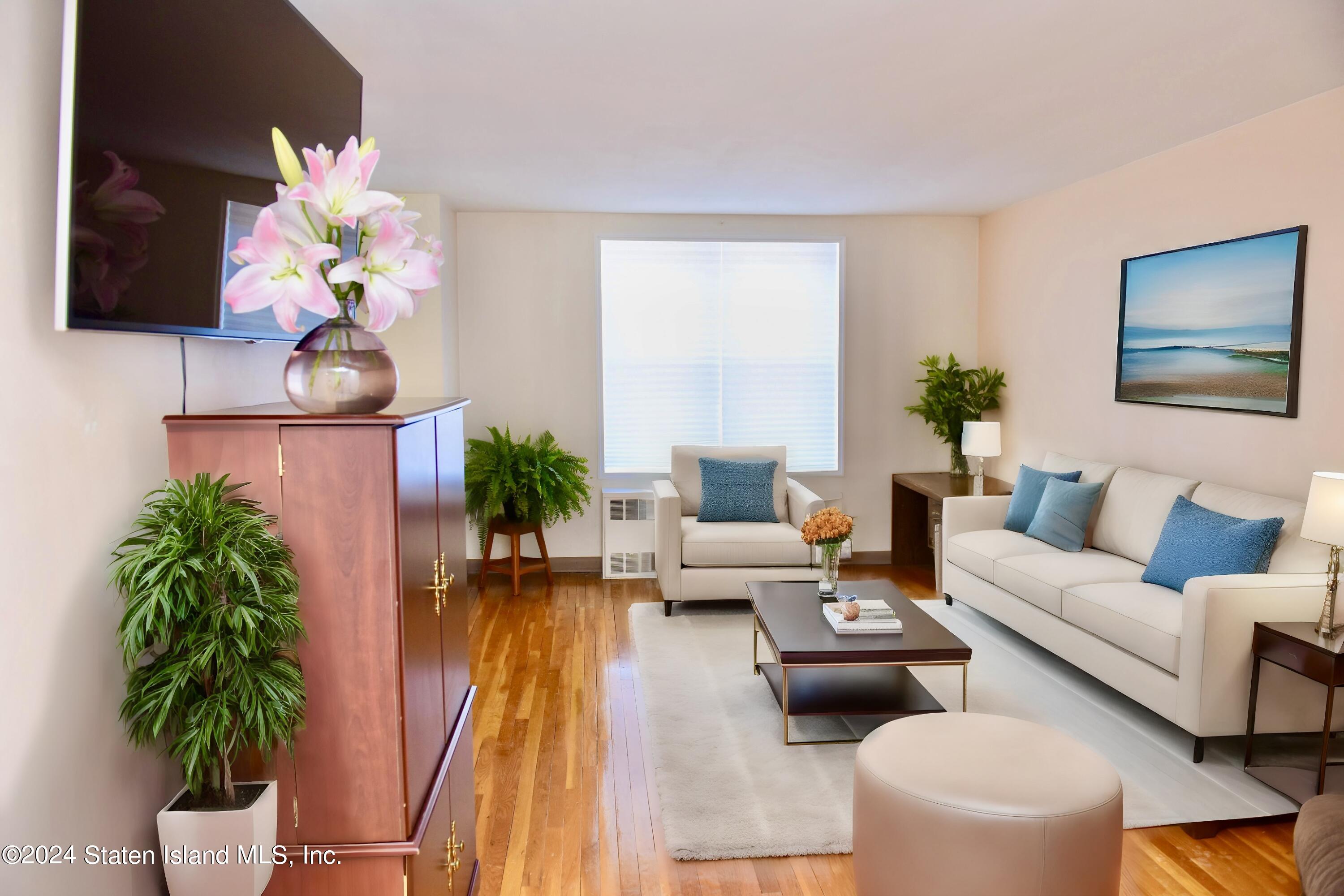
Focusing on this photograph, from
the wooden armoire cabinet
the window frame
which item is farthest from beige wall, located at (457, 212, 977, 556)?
the wooden armoire cabinet

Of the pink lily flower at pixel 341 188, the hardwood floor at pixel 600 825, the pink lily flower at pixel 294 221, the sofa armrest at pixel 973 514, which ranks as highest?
the pink lily flower at pixel 341 188

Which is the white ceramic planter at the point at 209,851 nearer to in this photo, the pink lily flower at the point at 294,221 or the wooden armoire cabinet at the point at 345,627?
the wooden armoire cabinet at the point at 345,627

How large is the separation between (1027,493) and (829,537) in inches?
66.2

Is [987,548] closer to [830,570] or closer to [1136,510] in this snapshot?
[1136,510]

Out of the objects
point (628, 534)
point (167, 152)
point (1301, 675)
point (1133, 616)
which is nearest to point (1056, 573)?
point (1133, 616)

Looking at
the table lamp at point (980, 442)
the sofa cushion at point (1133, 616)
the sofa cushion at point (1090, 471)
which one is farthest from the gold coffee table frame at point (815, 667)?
the table lamp at point (980, 442)

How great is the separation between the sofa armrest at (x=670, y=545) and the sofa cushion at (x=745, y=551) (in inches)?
2.3

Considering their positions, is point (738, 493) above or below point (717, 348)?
below

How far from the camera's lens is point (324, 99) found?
7.30 feet

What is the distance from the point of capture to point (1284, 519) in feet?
11.4

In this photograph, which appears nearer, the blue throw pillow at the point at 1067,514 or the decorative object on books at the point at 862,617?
the decorative object on books at the point at 862,617

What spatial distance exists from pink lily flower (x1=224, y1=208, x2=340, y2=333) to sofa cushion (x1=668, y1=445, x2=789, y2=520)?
14.5ft

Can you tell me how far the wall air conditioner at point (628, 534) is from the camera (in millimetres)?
6168

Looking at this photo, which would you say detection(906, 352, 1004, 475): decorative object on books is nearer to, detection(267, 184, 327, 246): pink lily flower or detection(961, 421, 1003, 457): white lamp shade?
detection(961, 421, 1003, 457): white lamp shade
